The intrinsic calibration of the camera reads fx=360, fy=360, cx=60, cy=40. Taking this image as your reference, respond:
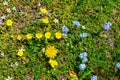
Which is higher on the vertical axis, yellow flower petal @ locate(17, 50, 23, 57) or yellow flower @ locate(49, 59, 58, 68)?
yellow flower petal @ locate(17, 50, 23, 57)

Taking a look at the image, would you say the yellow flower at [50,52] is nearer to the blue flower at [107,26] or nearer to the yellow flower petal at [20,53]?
the yellow flower petal at [20,53]

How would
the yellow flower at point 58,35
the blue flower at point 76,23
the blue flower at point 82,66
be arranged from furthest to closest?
the blue flower at point 76,23 < the yellow flower at point 58,35 < the blue flower at point 82,66

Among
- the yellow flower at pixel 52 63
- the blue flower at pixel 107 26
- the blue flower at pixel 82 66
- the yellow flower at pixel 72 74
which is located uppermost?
the blue flower at pixel 107 26

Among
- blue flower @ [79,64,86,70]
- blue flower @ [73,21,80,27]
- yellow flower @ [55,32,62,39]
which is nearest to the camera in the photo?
blue flower @ [79,64,86,70]

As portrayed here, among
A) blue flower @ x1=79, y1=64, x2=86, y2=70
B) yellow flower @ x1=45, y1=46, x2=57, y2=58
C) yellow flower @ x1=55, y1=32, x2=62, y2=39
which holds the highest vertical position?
yellow flower @ x1=55, y1=32, x2=62, y2=39

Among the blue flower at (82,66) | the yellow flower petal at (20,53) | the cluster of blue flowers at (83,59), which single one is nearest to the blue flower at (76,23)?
the cluster of blue flowers at (83,59)

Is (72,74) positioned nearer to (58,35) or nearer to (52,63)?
(52,63)

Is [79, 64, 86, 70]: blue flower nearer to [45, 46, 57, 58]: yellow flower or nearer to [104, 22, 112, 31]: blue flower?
[45, 46, 57, 58]: yellow flower

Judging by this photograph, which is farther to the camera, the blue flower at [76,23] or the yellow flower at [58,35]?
the blue flower at [76,23]

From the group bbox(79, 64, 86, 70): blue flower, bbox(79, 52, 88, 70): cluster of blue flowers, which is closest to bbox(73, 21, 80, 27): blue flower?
bbox(79, 52, 88, 70): cluster of blue flowers

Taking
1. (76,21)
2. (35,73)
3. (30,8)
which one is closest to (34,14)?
(30,8)

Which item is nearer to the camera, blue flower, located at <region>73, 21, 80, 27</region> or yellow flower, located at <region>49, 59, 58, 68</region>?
yellow flower, located at <region>49, 59, 58, 68</region>

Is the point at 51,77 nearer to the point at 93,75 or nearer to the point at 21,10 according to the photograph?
the point at 93,75
